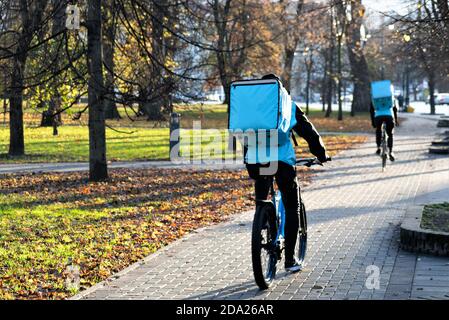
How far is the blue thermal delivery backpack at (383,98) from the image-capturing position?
16172 millimetres

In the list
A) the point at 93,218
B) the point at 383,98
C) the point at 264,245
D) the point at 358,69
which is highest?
the point at 358,69

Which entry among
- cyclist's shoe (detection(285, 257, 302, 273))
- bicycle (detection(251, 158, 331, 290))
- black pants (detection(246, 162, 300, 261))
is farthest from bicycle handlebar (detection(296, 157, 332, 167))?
cyclist's shoe (detection(285, 257, 302, 273))

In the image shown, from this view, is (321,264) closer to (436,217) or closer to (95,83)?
(436,217)

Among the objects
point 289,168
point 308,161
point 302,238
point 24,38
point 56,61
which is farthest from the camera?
point 56,61

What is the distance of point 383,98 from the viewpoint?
16250mm

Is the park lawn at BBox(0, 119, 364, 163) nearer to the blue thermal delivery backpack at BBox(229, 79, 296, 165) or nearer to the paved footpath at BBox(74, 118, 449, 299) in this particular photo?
the paved footpath at BBox(74, 118, 449, 299)

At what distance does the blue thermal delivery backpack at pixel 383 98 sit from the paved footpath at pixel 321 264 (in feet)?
13.1

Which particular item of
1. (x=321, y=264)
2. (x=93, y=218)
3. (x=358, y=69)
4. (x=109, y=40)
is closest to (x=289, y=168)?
(x=321, y=264)

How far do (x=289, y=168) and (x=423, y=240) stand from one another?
2230 mm

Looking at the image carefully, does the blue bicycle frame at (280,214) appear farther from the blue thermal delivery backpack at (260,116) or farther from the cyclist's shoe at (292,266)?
the blue thermal delivery backpack at (260,116)

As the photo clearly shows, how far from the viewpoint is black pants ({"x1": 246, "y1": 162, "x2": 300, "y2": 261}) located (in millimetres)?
6215

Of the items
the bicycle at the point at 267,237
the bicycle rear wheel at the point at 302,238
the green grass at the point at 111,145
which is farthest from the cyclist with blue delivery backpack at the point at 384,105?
the bicycle at the point at 267,237

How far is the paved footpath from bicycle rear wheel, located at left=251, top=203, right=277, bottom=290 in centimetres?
13
